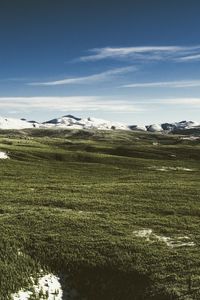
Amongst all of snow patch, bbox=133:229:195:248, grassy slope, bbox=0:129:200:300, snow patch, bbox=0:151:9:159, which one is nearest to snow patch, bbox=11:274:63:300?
grassy slope, bbox=0:129:200:300

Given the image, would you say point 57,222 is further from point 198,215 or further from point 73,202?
point 198,215

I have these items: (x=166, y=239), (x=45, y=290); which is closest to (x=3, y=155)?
(x=166, y=239)

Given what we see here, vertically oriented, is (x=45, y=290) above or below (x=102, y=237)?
below

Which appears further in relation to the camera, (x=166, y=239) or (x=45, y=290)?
(x=166, y=239)

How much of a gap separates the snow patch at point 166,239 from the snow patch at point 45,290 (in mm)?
11271

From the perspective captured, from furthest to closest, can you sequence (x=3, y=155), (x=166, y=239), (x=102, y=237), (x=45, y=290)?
(x=3, y=155) → (x=102, y=237) → (x=166, y=239) → (x=45, y=290)

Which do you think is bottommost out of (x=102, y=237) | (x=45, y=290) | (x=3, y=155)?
(x=45, y=290)

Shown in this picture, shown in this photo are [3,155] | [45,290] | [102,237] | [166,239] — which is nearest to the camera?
[45,290]

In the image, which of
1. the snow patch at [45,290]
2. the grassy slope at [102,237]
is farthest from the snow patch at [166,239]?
A: the snow patch at [45,290]

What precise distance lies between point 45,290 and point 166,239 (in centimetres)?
1429

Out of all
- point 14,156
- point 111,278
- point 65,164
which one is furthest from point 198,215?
point 14,156

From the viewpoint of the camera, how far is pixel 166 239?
4006cm

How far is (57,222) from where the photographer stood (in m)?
45.2

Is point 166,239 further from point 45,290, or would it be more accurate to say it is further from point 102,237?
point 45,290
